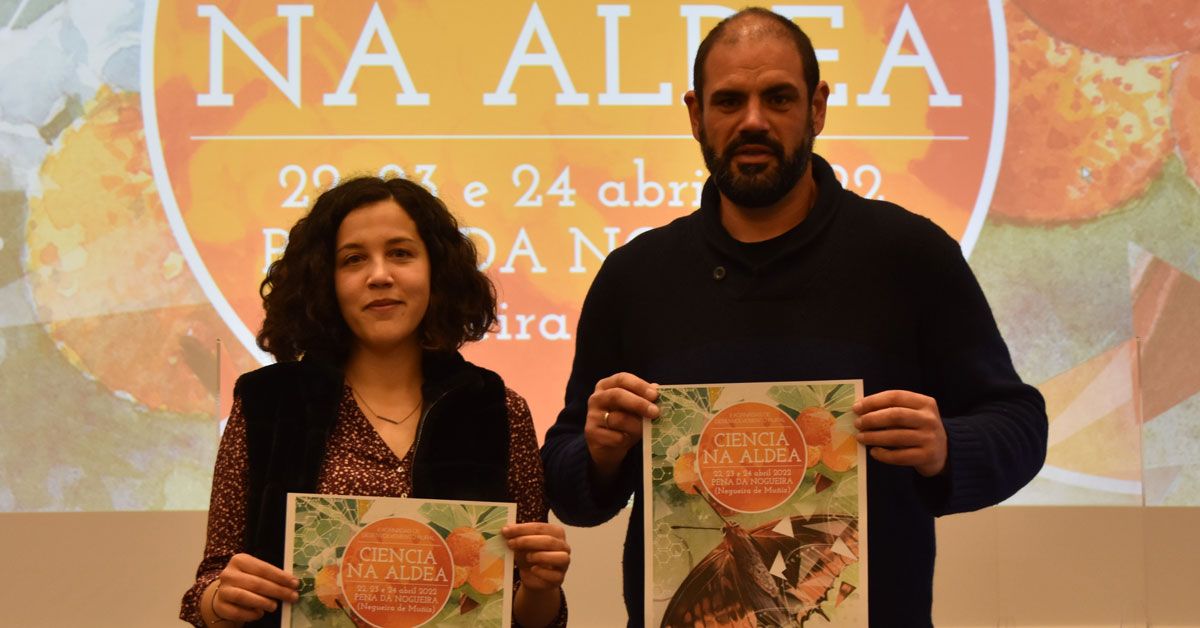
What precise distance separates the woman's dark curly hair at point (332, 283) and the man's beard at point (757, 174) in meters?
0.44

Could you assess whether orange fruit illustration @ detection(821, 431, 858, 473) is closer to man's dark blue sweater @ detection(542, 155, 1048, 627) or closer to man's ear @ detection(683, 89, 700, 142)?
man's dark blue sweater @ detection(542, 155, 1048, 627)

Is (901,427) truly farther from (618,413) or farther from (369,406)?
(369,406)

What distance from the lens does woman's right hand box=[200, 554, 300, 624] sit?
1609mm

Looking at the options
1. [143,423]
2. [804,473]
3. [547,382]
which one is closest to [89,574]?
[143,423]

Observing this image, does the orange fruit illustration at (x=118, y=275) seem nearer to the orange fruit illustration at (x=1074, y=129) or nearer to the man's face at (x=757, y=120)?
the man's face at (x=757, y=120)

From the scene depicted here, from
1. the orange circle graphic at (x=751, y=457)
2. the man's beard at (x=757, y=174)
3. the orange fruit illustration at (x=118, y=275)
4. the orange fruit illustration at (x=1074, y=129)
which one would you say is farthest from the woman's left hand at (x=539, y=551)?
the orange fruit illustration at (x=1074, y=129)

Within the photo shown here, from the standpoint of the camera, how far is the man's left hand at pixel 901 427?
1521 millimetres

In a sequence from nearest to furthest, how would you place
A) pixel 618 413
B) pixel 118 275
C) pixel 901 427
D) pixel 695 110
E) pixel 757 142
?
pixel 901 427 < pixel 618 413 < pixel 757 142 < pixel 695 110 < pixel 118 275

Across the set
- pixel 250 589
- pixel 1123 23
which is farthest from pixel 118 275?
pixel 1123 23

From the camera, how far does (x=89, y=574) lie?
3.30 metres

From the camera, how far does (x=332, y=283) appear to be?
1883 mm

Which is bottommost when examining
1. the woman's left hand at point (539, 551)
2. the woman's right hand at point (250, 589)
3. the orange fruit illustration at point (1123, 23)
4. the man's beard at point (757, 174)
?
the woman's right hand at point (250, 589)

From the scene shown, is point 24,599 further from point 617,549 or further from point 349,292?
point 349,292

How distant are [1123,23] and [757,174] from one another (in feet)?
7.21
